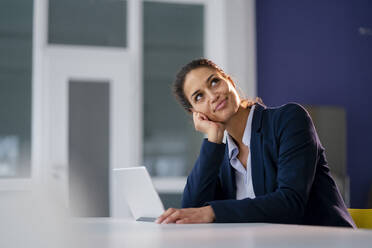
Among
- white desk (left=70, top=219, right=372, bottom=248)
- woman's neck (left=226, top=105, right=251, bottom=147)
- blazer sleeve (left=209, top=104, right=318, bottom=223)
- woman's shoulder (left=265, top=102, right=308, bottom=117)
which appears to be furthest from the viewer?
woman's neck (left=226, top=105, right=251, bottom=147)

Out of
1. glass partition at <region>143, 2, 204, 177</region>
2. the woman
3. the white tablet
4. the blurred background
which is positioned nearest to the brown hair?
the woman

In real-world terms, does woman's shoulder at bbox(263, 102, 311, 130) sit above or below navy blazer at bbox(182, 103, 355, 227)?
above

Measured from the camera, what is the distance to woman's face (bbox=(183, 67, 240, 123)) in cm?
195

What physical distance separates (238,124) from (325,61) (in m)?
3.76

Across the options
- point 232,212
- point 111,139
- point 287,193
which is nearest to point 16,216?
point 232,212

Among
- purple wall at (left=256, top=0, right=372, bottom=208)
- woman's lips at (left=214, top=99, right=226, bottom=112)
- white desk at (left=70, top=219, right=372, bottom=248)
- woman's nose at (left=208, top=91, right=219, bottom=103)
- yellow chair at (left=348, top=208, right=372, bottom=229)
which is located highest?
purple wall at (left=256, top=0, right=372, bottom=208)

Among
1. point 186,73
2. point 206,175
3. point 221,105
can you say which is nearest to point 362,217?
point 206,175

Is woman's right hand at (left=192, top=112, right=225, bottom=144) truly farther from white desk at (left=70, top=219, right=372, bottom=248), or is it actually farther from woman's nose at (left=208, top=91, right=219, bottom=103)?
white desk at (left=70, top=219, right=372, bottom=248)

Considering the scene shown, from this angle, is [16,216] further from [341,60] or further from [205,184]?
[341,60]

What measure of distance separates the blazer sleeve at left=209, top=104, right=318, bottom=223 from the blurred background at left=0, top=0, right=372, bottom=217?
321 cm

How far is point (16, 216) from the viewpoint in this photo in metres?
0.24

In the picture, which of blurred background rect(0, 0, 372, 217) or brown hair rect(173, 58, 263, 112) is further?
blurred background rect(0, 0, 372, 217)

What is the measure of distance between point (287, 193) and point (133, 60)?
3780mm

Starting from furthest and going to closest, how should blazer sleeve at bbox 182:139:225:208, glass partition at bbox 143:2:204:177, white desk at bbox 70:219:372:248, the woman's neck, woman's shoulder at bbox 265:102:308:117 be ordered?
1. glass partition at bbox 143:2:204:177
2. the woman's neck
3. blazer sleeve at bbox 182:139:225:208
4. woman's shoulder at bbox 265:102:308:117
5. white desk at bbox 70:219:372:248
